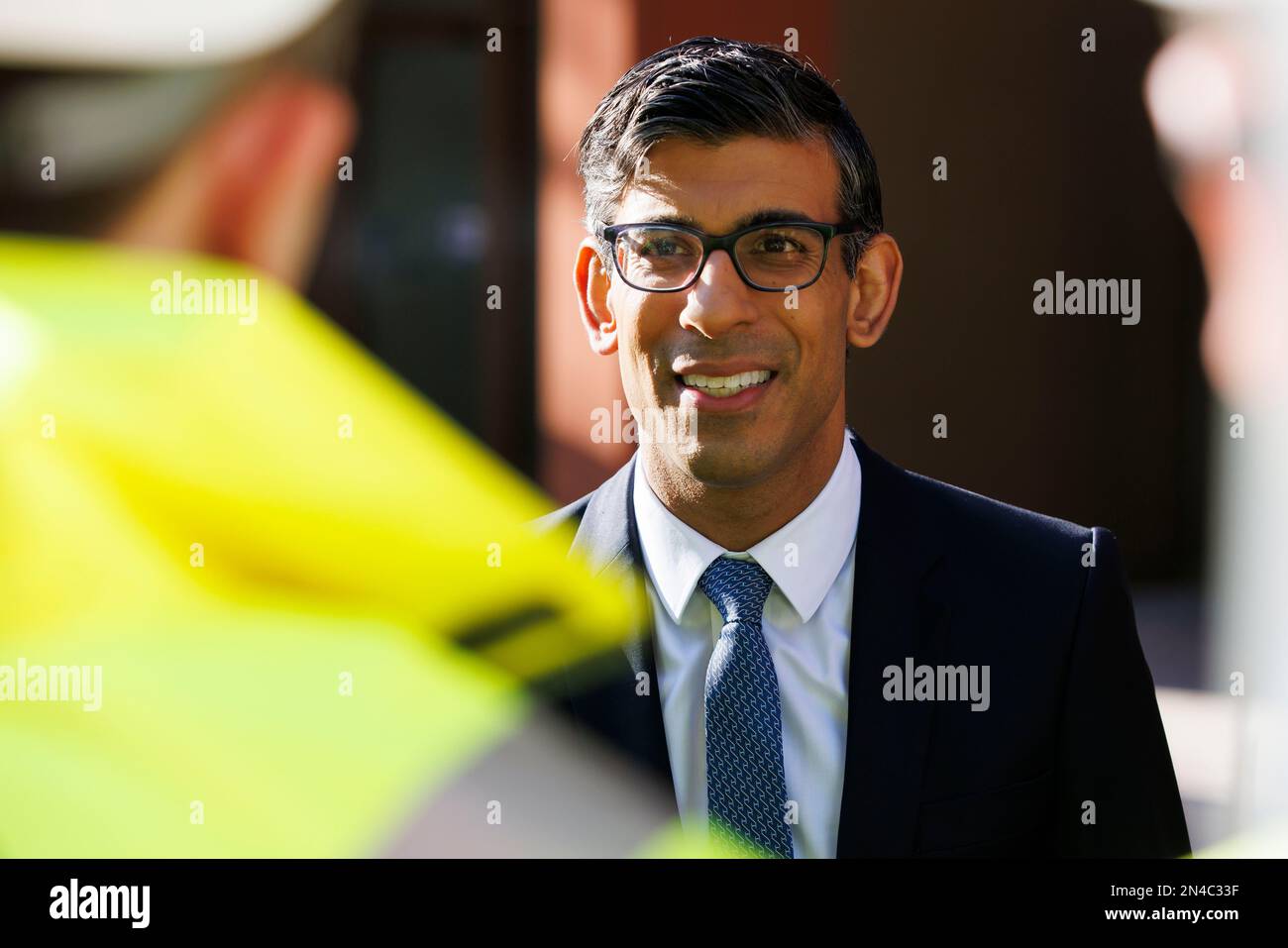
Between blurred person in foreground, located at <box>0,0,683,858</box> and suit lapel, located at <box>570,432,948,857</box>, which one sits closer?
suit lapel, located at <box>570,432,948,857</box>

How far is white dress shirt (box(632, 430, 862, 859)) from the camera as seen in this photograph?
2.01m

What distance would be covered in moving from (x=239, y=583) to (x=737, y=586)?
113 cm

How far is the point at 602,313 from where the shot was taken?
223 cm

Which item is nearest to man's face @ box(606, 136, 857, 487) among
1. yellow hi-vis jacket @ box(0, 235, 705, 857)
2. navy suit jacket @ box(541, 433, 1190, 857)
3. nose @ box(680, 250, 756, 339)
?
nose @ box(680, 250, 756, 339)

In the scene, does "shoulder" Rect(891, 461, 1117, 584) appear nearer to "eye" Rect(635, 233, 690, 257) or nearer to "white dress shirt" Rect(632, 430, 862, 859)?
"white dress shirt" Rect(632, 430, 862, 859)

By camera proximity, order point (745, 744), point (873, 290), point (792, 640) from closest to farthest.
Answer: point (745, 744), point (792, 640), point (873, 290)

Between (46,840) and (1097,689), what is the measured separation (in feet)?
6.83

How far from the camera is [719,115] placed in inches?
79.7

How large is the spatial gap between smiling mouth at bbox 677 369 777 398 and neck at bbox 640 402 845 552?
0.16 meters

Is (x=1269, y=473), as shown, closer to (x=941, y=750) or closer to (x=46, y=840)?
(x=941, y=750)

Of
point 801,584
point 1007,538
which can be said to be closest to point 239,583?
point 801,584

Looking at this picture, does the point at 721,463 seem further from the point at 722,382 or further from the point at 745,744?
the point at 745,744

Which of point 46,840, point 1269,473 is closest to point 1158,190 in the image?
point 1269,473

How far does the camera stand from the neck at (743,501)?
6.95 ft
